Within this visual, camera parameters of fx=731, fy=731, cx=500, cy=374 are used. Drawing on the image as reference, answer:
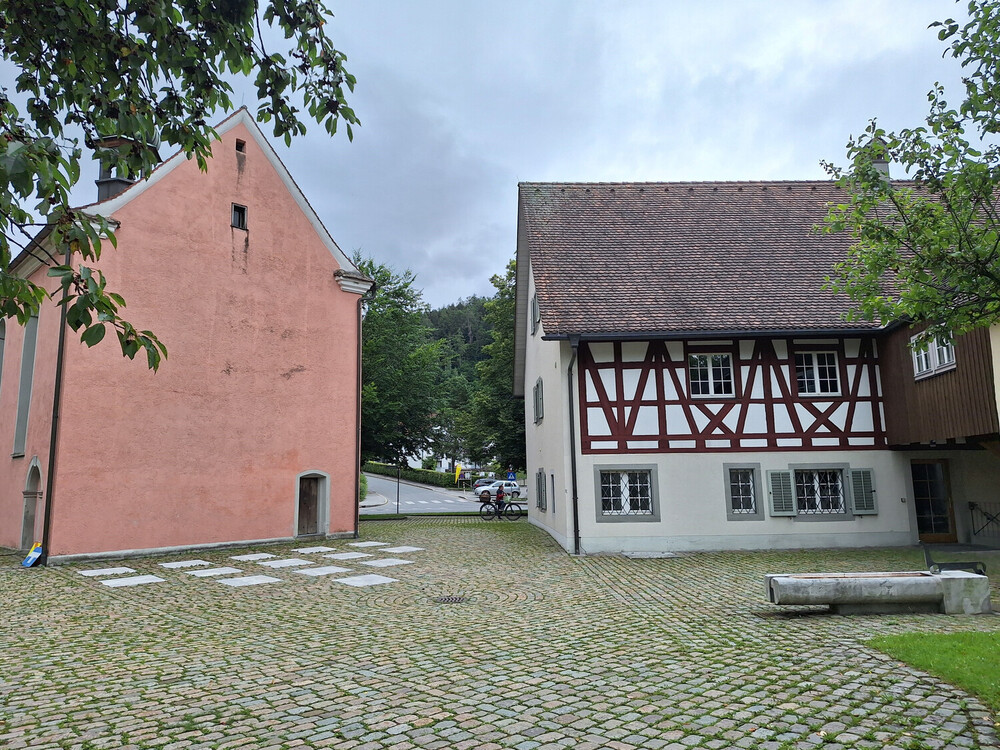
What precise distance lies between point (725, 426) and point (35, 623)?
12.9 m

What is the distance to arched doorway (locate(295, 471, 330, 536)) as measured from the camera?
18.4m

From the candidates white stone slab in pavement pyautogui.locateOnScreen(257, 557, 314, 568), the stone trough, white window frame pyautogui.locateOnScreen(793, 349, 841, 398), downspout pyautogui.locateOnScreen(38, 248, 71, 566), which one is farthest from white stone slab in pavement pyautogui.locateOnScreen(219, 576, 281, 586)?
white window frame pyautogui.locateOnScreen(793, 349, 841, 398)

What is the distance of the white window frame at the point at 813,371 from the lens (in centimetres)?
1636

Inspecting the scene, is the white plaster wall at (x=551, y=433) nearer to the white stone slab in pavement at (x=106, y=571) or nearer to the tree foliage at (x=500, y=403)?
the tree foliage at (x=500, y=403)

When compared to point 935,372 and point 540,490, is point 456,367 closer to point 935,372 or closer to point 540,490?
point 540,490

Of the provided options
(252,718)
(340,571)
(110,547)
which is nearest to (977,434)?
(340,571)

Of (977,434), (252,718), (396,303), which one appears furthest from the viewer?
(396,303)

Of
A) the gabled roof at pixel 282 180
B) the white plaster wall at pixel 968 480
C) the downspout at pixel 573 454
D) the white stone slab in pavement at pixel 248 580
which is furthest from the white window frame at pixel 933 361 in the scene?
the gabled roof at pixel 282 180

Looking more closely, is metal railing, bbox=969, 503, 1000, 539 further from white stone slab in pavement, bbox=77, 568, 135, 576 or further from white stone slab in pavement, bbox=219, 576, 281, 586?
white stone slab in pavement, bbox=77, 568, 135, 576

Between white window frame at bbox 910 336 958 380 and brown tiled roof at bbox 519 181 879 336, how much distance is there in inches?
63.7

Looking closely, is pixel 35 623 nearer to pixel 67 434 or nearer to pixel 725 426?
pixel 67 434

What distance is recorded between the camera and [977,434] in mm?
12641

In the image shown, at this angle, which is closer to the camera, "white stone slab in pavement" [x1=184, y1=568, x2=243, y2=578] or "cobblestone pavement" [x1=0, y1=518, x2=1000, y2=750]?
"cobblestone pavement" [x1=0, y1=518, x2=1000, y2=750]

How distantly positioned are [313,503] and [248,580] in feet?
21.9
